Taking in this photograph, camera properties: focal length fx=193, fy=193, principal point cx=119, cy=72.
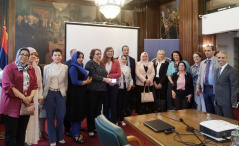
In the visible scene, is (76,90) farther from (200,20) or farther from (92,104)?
(200,20)

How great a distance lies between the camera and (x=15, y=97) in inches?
88.1

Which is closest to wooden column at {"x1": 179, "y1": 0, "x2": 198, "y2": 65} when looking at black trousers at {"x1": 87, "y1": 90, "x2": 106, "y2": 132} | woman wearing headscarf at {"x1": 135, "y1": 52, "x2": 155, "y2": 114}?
woman wearing headscarf at {"x1": 135, "y1": 52, "x2": 155, "y2": 114}

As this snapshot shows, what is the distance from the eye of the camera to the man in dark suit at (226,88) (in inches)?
118

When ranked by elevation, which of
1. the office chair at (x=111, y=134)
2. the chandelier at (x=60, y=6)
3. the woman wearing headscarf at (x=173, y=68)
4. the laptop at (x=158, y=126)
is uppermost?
the chandelier at (x=60, y=6)

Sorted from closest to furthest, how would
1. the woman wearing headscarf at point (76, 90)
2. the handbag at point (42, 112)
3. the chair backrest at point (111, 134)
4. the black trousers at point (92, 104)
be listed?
the chair backrest at point (111, 134) → the woman wearing headscarf at point (76, 90) → the handbag at point (42, 112) → the black trousers at point (92, 104)

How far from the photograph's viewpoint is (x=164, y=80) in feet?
14.2

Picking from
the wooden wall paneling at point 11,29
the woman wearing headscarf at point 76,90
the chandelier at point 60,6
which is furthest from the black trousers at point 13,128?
the chandelier at point 60,6

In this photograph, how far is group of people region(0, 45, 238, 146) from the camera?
7.52ft

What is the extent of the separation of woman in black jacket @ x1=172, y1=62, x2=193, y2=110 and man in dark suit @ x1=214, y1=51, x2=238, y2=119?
1.98ft

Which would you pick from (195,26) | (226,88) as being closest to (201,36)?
(195,26)

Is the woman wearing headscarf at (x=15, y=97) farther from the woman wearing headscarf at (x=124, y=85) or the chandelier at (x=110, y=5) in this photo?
the chandelier at (x=110, y=5)

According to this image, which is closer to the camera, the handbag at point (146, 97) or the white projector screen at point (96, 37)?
the handbag at point (146, 97)

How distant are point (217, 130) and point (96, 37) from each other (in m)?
3.83

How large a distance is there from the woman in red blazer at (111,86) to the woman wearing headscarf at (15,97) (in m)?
1.59
